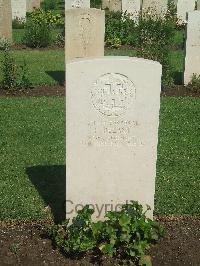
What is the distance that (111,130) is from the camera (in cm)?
458

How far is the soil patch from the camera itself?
15.1ft

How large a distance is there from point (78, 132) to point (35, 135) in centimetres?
348

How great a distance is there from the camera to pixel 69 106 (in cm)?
444

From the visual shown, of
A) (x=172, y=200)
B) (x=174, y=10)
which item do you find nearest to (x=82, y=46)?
(x=172, y=200)

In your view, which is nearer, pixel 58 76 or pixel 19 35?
pixel 58 76

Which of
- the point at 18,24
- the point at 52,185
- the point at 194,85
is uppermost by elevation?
the point at 18,24

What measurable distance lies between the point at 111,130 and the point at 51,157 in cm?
265

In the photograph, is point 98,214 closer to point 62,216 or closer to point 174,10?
→ point 62,216

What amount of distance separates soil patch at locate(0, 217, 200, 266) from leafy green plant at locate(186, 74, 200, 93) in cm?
595

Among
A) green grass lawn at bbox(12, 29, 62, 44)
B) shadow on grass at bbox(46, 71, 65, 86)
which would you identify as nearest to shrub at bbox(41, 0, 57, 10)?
green grass lawn at bbox(12, 29, 62, 44)

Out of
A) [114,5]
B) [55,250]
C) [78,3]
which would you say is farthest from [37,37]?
[55,250]

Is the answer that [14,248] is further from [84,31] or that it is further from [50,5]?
[50,5]

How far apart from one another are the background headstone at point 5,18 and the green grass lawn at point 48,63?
2.66 ft

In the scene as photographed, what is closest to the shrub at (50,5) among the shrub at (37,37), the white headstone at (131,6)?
the white headstone at (131,6)
